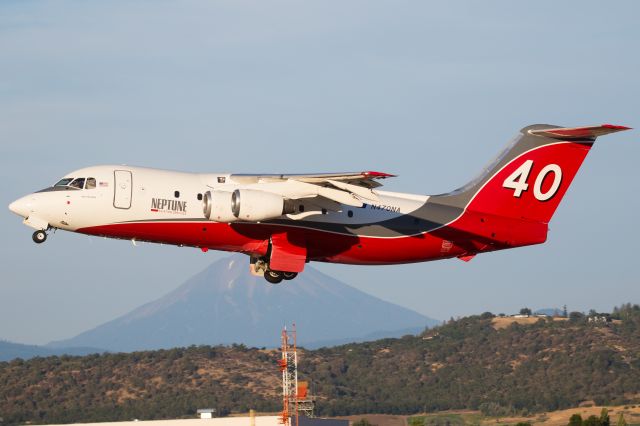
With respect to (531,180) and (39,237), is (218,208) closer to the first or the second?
(39,237)

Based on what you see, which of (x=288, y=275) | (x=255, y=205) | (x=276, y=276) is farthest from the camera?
(x=276, y=276)

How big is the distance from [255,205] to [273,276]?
158 inches

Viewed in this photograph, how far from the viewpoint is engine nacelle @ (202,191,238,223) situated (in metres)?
35.0

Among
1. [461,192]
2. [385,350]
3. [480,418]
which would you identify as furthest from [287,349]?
[385,350]

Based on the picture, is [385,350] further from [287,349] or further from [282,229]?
[282,229]

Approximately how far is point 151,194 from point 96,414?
39.9 m

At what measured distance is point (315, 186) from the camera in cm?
3597

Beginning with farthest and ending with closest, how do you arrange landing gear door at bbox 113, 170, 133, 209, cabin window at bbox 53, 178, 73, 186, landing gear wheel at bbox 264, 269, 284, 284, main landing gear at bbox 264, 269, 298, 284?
landing gear wheel at bbox 264, 269, 284, 284 < main landing gear at bbox 264, 269, 298, 284 < cabin window at bbox 53, 178, 73, 186 < landing gear door at bbox 113, 170, 133, 209

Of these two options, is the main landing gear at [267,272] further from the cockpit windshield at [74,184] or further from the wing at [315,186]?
the cockpit windshield at [74,184]

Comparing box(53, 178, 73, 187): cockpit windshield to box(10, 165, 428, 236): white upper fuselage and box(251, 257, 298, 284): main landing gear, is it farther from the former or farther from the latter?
box(251, 257, 298, 284): main landing gear

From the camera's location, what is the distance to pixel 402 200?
3872cm

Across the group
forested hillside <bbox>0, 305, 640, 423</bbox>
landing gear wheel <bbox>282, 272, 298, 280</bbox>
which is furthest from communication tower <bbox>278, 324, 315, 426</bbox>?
forested hillside <bbox>0, 305, 640, 423</bbox>

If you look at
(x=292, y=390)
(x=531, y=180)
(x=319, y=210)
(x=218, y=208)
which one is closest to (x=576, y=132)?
(x=531, y=180)

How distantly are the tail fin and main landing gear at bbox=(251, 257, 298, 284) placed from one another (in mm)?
5446
